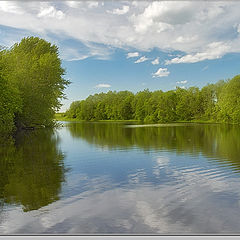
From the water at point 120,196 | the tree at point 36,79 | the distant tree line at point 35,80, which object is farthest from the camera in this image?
the tree at point 36,79

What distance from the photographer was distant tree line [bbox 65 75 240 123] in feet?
213

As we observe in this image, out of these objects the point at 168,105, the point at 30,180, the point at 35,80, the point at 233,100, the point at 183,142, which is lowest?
the point at 30,180

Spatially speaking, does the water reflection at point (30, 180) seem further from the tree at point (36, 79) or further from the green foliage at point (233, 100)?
the green foliage at point (233, 100)

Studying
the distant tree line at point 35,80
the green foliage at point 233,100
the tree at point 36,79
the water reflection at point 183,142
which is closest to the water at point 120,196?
the water reflection at point 183,142

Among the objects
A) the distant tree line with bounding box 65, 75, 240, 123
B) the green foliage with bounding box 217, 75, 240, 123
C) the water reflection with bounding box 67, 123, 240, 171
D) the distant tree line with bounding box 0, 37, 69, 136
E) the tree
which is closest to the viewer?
the water reflection with bounding box 67, 123, 240, 171

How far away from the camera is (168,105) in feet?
296

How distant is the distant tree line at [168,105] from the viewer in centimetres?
6488

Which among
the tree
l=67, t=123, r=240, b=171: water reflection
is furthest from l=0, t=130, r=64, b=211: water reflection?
the tree

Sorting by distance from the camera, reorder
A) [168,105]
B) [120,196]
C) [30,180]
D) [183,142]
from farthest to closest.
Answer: [168,105] < [183,142] < [30,180] < [120,196]

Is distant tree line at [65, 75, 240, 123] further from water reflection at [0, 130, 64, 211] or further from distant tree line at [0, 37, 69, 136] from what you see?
water reflection at [0, 130, 64, 211]

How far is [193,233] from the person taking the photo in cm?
566

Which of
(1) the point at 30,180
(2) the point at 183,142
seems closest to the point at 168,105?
(2) the point at 183,142

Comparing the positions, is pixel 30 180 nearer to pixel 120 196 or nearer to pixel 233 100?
pixel 120 196

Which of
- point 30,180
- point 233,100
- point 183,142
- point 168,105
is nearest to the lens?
point 30,180
